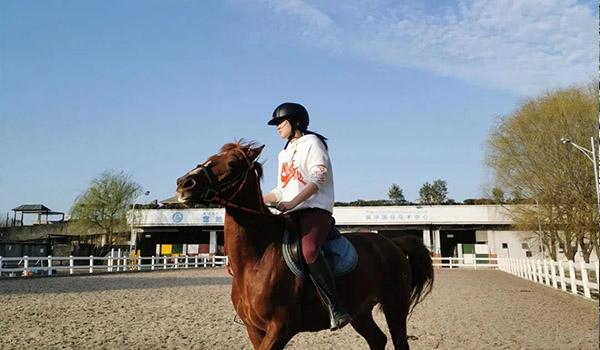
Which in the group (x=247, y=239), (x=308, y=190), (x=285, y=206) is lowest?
(x=247, y=239)

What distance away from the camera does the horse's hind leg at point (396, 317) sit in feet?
15.7

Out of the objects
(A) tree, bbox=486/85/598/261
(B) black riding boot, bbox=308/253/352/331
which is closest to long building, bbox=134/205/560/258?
(A) tree, bbox=486/85/598/261

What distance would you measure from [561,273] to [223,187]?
17911mm

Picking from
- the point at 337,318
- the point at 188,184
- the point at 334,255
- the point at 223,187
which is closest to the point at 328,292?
the point at 337,318

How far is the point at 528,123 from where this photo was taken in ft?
98.7

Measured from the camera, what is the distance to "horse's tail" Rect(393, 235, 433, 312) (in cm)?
555

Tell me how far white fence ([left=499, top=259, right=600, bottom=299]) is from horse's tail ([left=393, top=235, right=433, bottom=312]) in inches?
400

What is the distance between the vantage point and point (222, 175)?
12.1ft

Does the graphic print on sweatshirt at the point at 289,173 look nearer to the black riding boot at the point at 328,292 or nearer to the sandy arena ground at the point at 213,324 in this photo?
the black riding boot at the point at 328,292

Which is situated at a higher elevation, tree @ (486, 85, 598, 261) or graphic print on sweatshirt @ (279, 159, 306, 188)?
tree @ (486, 85, 598, 261)

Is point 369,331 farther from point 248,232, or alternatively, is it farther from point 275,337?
point 248,232

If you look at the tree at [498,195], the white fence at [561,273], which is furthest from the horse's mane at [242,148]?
the tree at [498,195]

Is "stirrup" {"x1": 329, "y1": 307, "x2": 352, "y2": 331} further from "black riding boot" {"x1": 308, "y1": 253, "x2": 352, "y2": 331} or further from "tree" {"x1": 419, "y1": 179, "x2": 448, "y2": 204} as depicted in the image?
"tree" {"x1": 419, "y1": 179, "x2": 448, "y2": 204}

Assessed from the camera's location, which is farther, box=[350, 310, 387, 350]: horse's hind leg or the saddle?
box=[350, 310, 387, 350]: horse's hind leg
